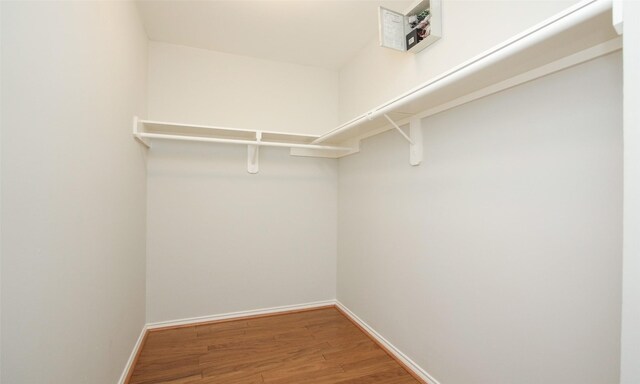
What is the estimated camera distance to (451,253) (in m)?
1.56

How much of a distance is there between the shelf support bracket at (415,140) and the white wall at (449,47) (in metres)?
0.25

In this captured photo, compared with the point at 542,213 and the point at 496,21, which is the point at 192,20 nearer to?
the point at 496,21

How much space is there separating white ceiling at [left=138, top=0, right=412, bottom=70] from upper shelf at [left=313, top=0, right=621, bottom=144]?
2.88 feet

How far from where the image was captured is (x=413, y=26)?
5.77ft

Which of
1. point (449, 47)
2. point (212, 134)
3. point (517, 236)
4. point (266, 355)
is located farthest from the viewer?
point (212, 134)

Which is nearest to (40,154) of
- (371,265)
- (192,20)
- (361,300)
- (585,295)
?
(192,20)

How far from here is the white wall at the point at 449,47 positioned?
120 cm

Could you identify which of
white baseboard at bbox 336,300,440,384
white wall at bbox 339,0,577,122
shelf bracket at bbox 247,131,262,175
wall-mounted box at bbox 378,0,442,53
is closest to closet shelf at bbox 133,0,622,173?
white wall at bbox 339,0,577,122

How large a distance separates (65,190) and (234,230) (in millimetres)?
1643

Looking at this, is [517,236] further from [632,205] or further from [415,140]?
[415,140]

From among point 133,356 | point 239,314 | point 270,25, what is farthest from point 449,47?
point 133,356

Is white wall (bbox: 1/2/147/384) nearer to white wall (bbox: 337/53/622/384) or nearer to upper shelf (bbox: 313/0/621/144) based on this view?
upper shelf (bbox: 313/0/621/144)

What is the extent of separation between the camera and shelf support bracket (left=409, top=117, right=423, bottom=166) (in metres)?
1.78

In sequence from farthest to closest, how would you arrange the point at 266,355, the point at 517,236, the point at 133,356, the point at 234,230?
the point at 234,230, the point at 266,355, the point at 133,356, the point at 517,236
